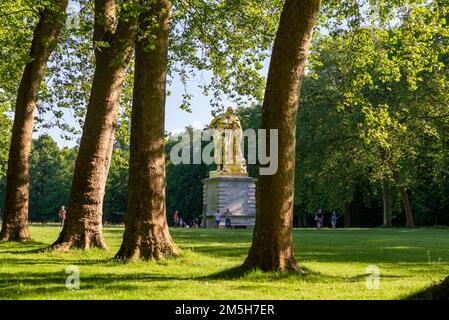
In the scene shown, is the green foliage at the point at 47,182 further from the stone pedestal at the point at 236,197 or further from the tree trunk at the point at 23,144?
the tree trunk at the point at 23,144

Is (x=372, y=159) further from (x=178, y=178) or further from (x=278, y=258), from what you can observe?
(x=178, y=178)

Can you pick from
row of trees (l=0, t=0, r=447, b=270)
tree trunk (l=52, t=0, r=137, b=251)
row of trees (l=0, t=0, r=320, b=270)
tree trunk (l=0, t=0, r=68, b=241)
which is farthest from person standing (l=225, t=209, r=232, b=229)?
tree trunk (l=52, t=0, r=137, b=251)

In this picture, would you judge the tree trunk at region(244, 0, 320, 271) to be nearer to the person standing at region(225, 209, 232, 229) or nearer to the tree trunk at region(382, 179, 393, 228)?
the person standing at region(225, 209, 232, 229)

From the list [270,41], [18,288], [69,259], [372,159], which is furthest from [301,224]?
[18,288]

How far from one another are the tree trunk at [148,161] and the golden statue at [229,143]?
2901cm

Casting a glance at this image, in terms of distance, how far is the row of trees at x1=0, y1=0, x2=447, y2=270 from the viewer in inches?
434

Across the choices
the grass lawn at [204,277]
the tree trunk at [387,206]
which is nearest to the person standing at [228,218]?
the tree trunk at [387,206]

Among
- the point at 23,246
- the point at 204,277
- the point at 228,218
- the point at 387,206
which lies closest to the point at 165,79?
the point at 204,277

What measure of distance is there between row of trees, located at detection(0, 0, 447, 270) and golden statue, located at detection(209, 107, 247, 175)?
60.6 ft

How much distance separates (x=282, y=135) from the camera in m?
11.0
